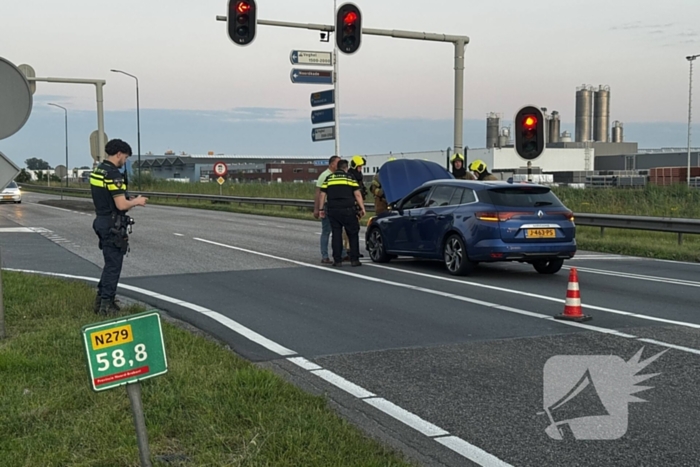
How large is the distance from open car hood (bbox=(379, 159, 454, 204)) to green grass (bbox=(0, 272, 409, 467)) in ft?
32.4

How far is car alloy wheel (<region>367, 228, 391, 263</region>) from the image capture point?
1520 cm

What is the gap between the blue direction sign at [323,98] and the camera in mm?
26281

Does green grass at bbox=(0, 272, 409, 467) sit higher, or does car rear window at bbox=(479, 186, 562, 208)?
car rear window at bbox=(479, 186, 562, 208)

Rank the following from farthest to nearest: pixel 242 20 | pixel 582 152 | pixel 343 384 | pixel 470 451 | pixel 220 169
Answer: pixel 582 152 → pixel 220 169 → pixel 242 20 → pixel 343 384 → pixel 470 451

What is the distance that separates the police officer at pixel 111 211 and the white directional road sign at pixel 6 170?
982 millimetres

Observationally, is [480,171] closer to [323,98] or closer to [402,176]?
[402,176]

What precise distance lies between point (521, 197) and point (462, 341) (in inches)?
216

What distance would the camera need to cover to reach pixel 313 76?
25219 mm

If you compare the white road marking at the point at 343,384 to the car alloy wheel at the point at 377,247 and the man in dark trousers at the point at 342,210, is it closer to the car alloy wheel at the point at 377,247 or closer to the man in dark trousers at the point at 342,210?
the man in dark trousers at the point at 342,210

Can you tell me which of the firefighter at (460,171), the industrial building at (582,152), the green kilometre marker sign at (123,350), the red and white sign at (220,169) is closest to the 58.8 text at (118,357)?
the green kilometre marker sign at (123,350)

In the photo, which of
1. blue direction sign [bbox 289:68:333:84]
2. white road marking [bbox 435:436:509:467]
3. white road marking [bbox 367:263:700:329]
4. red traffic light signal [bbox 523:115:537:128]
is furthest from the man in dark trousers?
blue direction sign [bbox 289:68:333:84]

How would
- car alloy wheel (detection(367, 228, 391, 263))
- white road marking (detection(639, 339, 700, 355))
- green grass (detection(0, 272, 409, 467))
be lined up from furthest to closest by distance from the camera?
car alloy wheel (detection(367, 228, 391, 263)) < white road marking (detection(639, 339, 700, 355)) < green grass (detection(0, 272, 409, 467))

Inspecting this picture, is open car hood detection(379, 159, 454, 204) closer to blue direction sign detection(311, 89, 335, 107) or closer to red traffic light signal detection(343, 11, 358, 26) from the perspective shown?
red traffic light signal detection(343, 11, 358, 26)

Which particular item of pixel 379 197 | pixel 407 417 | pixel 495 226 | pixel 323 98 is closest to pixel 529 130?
pixel 379 197
